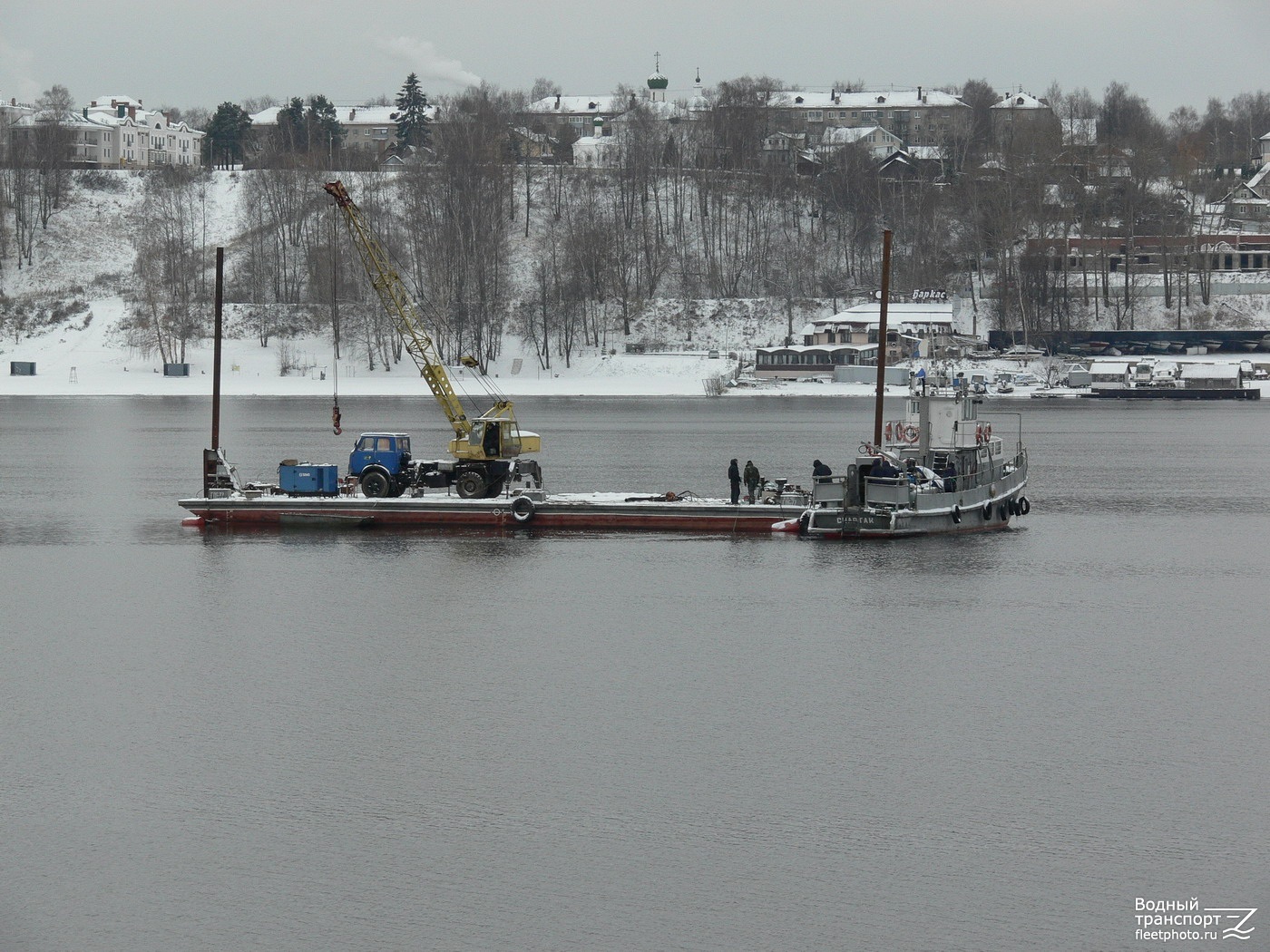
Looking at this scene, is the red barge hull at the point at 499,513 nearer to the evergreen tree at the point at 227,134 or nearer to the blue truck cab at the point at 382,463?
the blue truck cab at the point at 382,463

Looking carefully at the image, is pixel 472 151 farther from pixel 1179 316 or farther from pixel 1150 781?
pixel 1150 781

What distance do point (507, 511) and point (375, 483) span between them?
4655 millimetres

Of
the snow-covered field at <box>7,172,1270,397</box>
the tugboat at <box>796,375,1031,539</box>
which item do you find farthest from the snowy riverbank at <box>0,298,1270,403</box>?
the tugboat at <box>796,375,1031,539</box>

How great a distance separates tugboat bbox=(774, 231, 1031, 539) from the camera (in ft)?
149

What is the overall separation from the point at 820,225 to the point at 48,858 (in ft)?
450

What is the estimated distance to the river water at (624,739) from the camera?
1883cm

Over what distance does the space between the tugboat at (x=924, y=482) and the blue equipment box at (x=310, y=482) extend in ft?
47.5

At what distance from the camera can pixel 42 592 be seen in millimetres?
39125

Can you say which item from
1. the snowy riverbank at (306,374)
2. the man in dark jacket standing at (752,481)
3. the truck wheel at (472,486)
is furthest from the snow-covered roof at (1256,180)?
the truck wheel at (472,486)

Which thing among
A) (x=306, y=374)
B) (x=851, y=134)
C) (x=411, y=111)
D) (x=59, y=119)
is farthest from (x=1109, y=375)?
(x=59, y=119)

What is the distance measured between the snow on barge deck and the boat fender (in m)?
0.03

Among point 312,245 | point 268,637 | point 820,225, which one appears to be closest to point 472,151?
point 312,245

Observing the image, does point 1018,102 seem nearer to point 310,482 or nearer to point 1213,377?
point 1213,377

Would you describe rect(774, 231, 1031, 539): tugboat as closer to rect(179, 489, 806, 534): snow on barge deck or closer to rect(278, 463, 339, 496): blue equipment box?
rect(179, 489, 806, 534): snow on barge deck
